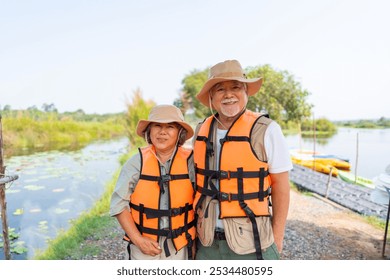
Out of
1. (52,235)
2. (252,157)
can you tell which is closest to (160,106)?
(252,157)

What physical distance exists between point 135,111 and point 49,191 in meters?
3.05

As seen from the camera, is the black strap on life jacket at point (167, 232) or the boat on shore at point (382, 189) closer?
the black strap on life jacket at point (167, 232)

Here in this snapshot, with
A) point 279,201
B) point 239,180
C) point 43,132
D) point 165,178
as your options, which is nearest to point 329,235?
point 279,201

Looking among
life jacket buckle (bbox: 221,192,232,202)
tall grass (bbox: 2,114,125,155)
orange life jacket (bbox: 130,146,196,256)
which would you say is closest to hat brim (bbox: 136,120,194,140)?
orange life jacket (bbox: 130,146,196,256)

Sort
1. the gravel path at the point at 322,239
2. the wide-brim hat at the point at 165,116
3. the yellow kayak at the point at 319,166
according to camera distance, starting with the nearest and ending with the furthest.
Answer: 1. the wide-brim hat at the point at 165,116
2. the gravel path at the point at 322,239
3. the yellow kayak at the point at 319,166

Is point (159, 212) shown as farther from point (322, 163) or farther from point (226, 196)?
point (322, 163)

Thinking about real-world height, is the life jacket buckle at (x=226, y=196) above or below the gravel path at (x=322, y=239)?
above

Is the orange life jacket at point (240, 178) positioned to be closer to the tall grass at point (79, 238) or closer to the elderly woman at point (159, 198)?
the elderly woman at point (159, 198)

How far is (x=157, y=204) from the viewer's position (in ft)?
4.49

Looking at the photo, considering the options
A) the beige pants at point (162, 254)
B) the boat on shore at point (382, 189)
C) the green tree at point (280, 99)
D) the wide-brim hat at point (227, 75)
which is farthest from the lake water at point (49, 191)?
the green tree at point (280, 99)

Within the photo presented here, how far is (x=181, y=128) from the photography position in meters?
1.44

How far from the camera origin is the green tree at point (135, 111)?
26.4 feet
